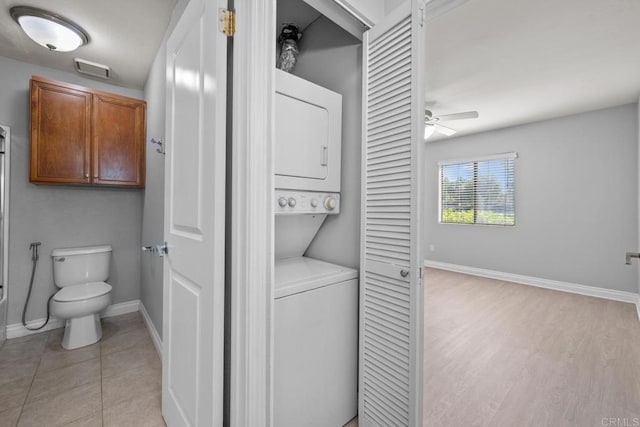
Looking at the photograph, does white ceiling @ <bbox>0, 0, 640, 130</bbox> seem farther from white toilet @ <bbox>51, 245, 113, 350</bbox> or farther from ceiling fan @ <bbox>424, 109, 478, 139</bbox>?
white toilet @ <bbox>51, 245, 113, 350</bbox>

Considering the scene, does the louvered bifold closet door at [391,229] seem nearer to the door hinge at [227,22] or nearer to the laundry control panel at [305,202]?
the laundry control panel at [305,202]

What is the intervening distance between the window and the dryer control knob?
13.7 ft

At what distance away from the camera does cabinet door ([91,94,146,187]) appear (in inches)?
97.4

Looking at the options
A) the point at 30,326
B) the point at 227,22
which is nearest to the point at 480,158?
the point at 227,22

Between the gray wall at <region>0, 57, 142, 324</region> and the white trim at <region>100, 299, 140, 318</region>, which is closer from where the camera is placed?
the gray wall at <region>0, 57, 142, 324</region>

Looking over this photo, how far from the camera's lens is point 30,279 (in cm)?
246

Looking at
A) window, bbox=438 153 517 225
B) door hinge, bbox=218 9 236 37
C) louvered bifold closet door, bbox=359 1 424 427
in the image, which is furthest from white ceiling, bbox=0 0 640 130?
window, bbox=438 153 517 225

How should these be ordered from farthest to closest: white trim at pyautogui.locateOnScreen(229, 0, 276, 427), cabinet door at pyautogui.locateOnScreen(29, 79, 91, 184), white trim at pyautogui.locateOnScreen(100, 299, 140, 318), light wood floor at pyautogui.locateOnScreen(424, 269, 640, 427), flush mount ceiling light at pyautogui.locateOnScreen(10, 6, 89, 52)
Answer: white trim at pyautogui.locateOnScreen(100, 299, 140, 318) → cabinet door at pyautogui.locateOnScreen(29, 79, 91, 184) → flush mount ceiling light at pyautogui.locateOnScreen(10, 6, 89, 52) → light wood floor at pyautogui.locateOnScreen(424, 269, 640, 427) → white trim at pyautogui.locateOnScreen(229, 0, 276, 427)

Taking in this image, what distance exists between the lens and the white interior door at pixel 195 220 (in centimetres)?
100

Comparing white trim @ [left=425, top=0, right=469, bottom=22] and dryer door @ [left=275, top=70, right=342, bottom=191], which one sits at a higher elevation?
white trim @ [left=425, top=0, right=469, bottom=22]

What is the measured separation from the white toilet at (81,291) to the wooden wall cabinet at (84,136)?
0.66 meters

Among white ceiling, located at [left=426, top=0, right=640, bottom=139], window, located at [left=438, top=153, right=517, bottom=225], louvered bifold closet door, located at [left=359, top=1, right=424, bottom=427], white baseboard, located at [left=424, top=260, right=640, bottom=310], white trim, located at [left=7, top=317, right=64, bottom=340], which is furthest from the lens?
window, located at [left=438, top=153, right=517, bottom=225]

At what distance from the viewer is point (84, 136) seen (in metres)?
2.42

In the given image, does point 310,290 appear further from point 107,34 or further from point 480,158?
point 480,158
